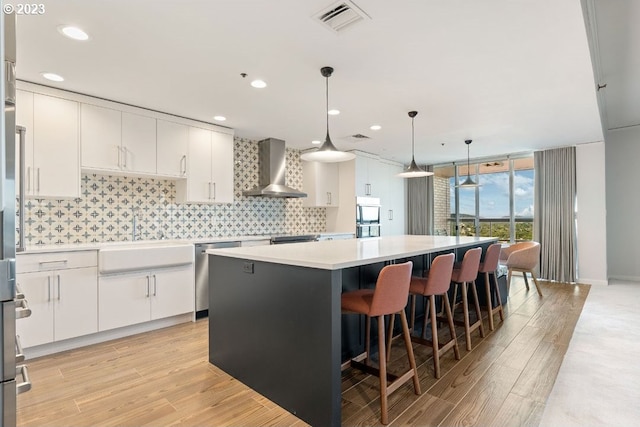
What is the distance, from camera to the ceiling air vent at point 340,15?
1.99m

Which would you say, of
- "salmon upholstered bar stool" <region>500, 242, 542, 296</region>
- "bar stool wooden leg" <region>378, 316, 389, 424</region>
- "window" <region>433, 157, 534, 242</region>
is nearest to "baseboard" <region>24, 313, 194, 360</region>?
"bar stool wooden leg" <region>378, 316, 389, 424</region>

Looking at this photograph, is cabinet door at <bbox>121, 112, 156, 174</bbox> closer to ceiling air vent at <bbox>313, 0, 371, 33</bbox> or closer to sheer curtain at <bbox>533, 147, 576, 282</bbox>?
ceiling air vent at <bbox>313, 0, 371, 33</bbox>

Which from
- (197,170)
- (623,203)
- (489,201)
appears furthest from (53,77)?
(623,203)

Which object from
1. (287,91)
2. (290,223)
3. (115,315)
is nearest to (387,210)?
(290,223)

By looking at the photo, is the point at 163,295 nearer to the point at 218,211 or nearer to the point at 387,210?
the point at 218,211

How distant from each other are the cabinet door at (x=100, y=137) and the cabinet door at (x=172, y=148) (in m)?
0.43

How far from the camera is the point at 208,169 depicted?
4348 millimetres

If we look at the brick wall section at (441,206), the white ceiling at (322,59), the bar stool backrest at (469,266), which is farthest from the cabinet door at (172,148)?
the brick wall section at (441,206)

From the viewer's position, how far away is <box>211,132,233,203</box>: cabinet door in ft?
14.5

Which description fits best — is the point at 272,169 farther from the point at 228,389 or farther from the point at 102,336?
the point at 228,389

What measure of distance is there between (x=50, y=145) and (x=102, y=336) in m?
1.96

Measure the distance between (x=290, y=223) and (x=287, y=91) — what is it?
3.00m

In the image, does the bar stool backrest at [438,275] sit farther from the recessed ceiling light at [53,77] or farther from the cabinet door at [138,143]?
the recessed ceiling light at [53,77]

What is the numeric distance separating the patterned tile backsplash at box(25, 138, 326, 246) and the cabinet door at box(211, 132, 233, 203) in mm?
394
